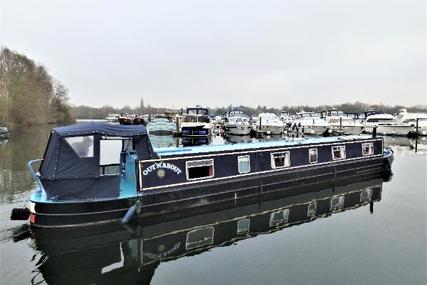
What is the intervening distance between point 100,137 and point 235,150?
18.6 feet

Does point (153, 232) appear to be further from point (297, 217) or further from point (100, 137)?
point (297, 217)

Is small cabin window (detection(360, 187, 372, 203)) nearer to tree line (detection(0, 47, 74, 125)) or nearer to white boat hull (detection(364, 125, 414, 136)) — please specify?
white boat hull (detection(364, 125, 414, 136))

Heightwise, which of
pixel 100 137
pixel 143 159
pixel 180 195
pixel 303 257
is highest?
pixel 100 137

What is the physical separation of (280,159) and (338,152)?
4.66m

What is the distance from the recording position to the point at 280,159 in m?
15.5

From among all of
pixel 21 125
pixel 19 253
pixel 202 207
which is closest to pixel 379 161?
pixel 202 207

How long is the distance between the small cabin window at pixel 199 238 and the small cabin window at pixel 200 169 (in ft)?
7.50

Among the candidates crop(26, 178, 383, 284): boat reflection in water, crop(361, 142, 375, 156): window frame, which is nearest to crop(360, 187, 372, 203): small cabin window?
crop(26, 178, 383, 284): boat reflection in water

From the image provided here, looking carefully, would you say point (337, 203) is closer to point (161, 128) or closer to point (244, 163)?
point (244, 163)

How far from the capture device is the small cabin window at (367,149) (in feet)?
63.7

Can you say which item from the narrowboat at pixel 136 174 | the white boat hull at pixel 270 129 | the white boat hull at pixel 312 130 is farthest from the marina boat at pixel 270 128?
the narrowboat at pixel 136 174

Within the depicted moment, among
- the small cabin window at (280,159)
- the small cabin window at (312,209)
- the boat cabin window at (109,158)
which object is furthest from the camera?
the small cabin window at (280,159)

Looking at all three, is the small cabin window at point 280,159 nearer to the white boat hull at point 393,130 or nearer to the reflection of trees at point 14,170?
the reflection of trees at point 14,170

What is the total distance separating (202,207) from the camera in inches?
504
